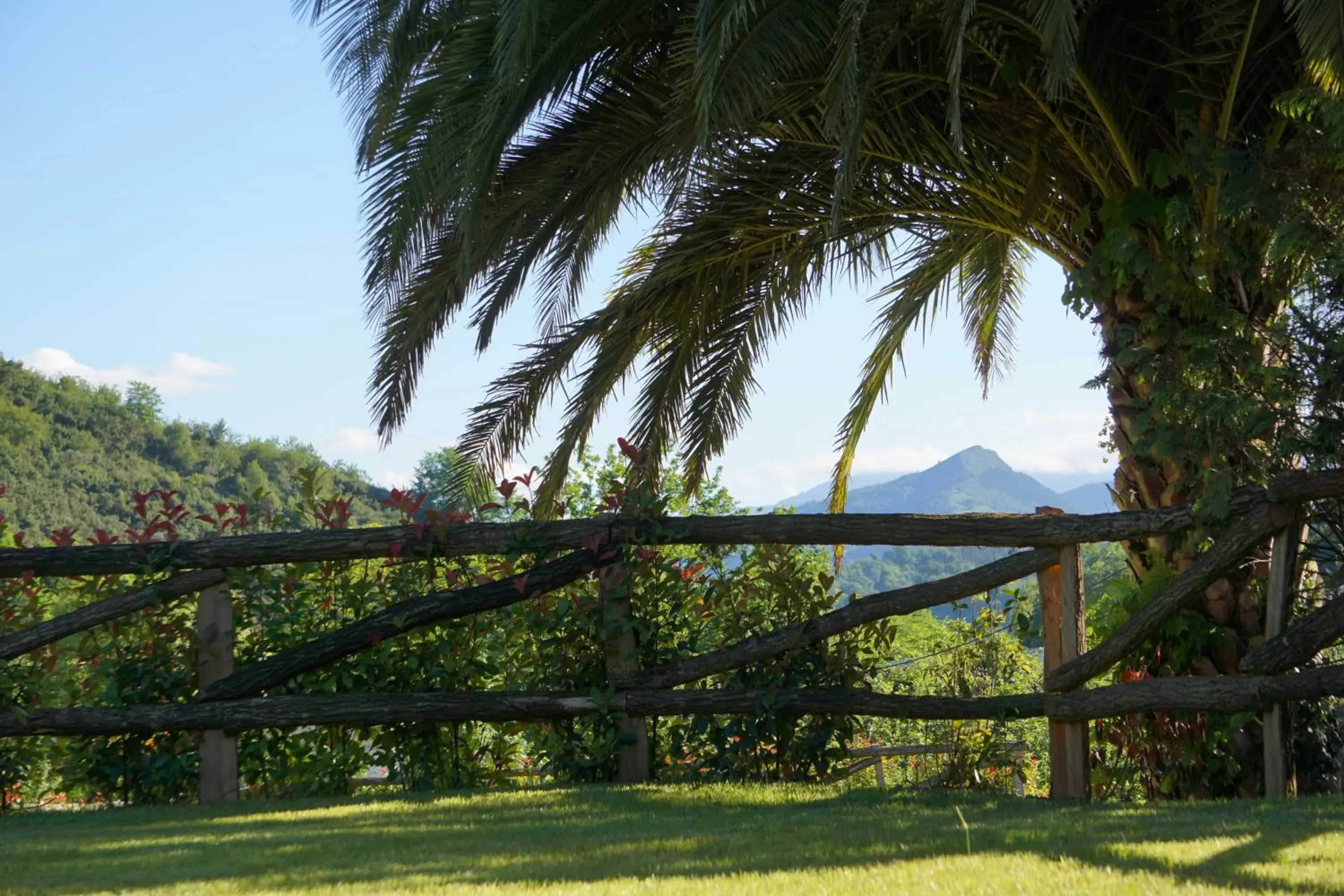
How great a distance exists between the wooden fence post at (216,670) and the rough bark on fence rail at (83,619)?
0.60 ft

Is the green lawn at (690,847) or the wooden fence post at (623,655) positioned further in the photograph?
the wooden fence post at (623,655)

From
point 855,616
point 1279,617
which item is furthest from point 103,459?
point 1279,617

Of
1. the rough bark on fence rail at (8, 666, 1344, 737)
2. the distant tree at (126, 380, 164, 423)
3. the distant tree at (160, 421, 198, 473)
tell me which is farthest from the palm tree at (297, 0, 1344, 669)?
the distant tree at (126, 380, 164, 423)

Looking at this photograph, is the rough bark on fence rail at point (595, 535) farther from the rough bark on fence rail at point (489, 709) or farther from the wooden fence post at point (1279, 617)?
the rough bark on fence rail at point (489, 709)

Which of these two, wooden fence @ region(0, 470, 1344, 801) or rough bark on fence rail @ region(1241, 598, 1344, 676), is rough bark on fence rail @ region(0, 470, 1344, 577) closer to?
wooden fence @ region(0, 470, 1344, 801)

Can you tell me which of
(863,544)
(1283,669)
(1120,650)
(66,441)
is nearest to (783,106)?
(863,544)

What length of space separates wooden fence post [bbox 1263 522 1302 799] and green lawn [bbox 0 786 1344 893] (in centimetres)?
52

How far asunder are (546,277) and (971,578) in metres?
3.34

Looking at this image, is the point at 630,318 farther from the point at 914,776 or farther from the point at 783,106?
the point at 914,776

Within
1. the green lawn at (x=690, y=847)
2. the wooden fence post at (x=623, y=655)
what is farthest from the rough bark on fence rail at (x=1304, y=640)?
the wooden fence post at (x=623, y=655)

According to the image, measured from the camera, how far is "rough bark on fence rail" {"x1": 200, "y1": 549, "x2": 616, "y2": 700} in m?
5.48

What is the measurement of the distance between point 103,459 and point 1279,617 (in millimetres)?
70189

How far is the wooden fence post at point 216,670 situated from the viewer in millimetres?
5473

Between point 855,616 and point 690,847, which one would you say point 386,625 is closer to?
point 855,616
